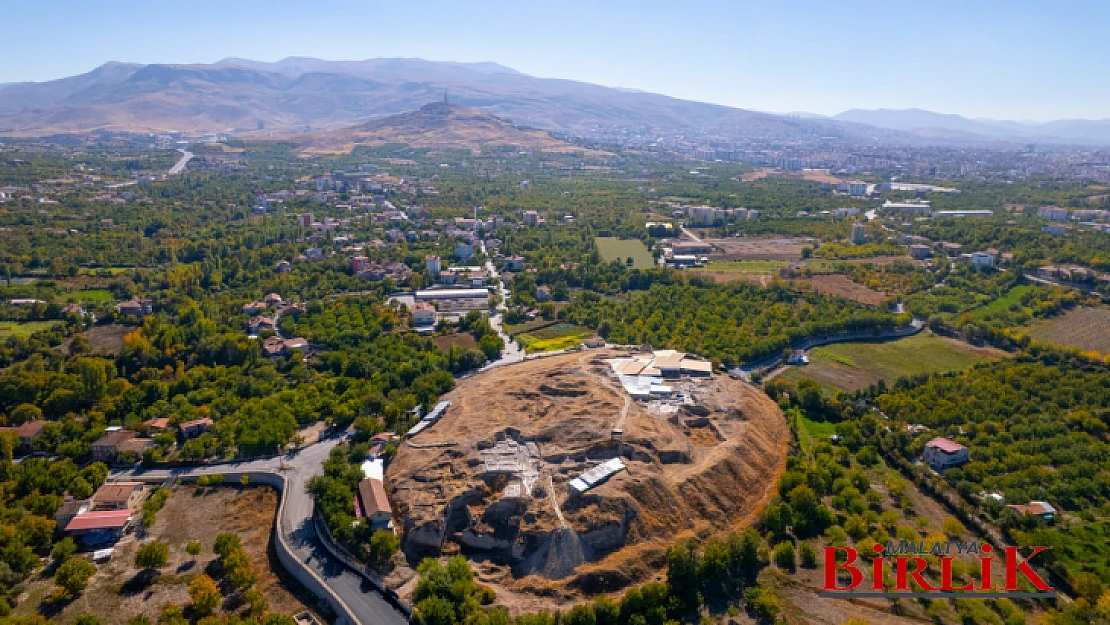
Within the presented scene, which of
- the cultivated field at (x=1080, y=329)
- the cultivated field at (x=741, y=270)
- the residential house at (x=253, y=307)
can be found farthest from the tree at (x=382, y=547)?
the cultivated field at (x=1080, y=329)

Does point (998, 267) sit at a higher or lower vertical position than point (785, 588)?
higher

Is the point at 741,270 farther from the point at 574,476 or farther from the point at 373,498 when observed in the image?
the point at 373,498

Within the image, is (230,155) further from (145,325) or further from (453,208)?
(145,325)

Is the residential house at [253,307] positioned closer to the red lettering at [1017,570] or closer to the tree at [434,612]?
the tree at [434,612]

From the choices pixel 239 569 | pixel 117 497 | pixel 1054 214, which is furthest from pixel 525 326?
pixel 1054 214

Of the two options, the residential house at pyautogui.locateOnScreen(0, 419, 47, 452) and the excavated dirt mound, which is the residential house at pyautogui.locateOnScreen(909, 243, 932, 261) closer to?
the excavated dirt mound

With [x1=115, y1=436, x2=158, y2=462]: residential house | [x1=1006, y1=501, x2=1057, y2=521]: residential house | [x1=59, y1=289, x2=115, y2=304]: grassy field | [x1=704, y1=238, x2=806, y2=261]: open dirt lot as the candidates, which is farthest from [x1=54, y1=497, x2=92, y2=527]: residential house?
[x1=704, y1=238, x2=806, y2=261]: open dirt lot

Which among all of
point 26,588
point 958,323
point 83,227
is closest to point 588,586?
point 26,588
